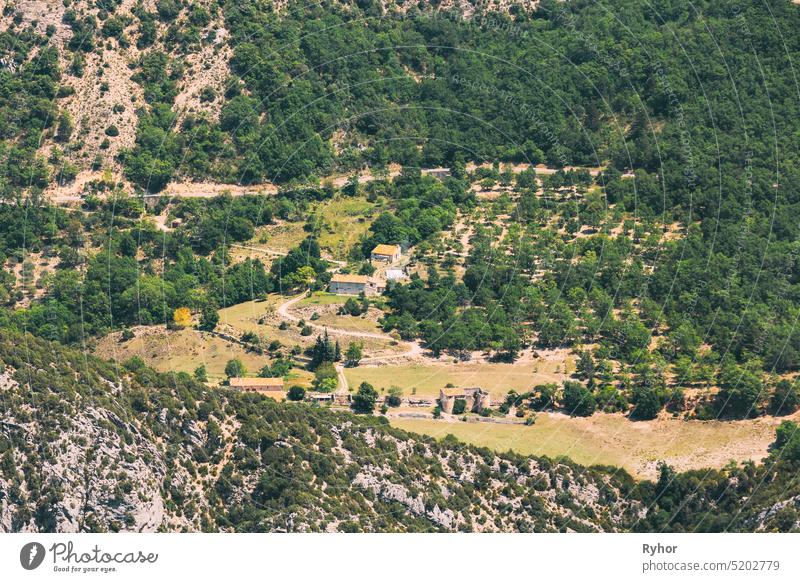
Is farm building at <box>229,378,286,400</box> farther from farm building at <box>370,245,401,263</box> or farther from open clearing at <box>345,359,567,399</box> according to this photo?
farm building at <box>370,245,401,263</box>

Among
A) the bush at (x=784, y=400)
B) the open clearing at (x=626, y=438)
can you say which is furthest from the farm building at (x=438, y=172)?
the bush at (x=784, y=400)

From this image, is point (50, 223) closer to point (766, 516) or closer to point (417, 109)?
point (417, 109)

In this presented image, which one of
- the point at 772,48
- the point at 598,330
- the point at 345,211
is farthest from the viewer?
the point at 772,48

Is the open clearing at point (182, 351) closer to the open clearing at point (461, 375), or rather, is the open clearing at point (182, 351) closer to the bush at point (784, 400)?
the open clearing at point (461, 375)

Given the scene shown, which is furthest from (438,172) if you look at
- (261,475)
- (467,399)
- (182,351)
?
(261,475)

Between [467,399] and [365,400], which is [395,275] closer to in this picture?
[467,399]

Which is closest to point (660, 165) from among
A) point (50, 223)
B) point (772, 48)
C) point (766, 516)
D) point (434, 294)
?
point (772, 48)
